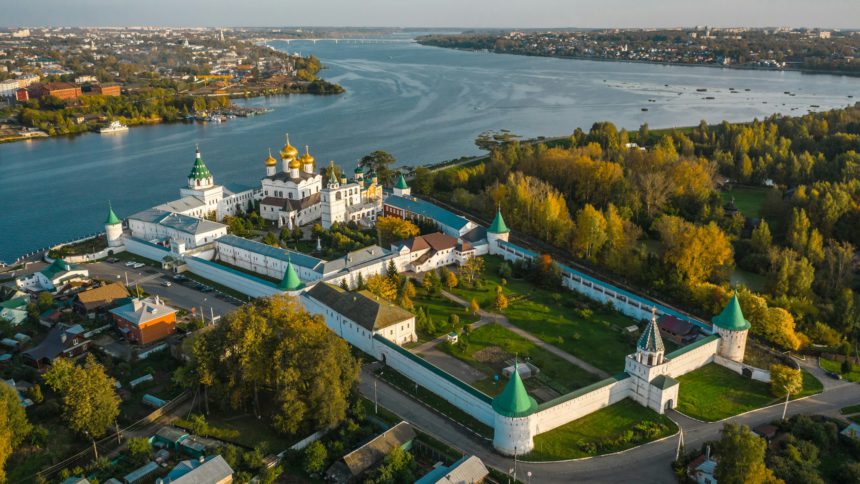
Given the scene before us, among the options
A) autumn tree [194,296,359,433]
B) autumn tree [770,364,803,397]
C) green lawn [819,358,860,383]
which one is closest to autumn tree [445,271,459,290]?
autumn tree [194,296,359,433]

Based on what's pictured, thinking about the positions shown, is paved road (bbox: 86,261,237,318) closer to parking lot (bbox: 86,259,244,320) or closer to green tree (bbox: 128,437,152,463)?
parking lot (bbox: 86,259,244,320)

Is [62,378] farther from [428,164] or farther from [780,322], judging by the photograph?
[428,164]

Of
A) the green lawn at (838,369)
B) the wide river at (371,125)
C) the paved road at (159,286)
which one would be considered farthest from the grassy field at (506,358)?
the wide river at (371,125)

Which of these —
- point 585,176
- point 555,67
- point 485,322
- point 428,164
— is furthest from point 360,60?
point 485,322

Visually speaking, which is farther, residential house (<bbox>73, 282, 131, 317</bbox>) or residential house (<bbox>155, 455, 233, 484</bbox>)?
residential house (<bbox>73, 282, 131, 317</bbox>)

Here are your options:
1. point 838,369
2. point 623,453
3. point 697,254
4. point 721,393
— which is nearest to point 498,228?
point 697,254

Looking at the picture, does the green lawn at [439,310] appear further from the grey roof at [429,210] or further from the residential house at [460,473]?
the residential house at [460,473]
